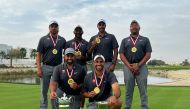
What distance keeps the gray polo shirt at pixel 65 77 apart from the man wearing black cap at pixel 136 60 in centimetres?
191

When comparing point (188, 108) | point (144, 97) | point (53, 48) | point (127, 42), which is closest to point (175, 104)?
point (188, 108)

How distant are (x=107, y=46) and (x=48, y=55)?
4.95 feet

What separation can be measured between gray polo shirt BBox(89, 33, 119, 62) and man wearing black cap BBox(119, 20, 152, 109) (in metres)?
0.35

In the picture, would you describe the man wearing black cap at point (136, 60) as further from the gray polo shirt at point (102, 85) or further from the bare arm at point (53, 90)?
the bare arm at point (53, 90)

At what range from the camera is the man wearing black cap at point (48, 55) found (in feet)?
30.8

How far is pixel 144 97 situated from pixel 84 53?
1.90 meters

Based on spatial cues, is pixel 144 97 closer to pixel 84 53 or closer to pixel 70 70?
pixel 84 53

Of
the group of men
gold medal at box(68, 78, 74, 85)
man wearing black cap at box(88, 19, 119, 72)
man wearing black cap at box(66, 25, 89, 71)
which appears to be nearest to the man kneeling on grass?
gold medal at box(68, 78, 74, 85)

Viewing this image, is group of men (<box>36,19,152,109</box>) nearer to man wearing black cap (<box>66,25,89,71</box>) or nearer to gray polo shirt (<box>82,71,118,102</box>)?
man wearing black cap (<box>66,25,89,71</box>)

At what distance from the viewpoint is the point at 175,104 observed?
11.3m

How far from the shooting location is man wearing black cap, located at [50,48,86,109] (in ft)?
25.5

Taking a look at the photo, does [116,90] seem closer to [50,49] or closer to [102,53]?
[102,53]

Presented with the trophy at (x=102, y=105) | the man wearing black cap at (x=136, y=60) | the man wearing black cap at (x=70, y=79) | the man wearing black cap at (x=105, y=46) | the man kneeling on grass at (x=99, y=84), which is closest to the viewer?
the trophy at (x=102, y=105)

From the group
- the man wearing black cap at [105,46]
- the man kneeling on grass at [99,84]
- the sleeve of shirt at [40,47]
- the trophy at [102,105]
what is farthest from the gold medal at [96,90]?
the sleeve of shirt at [40,47]
